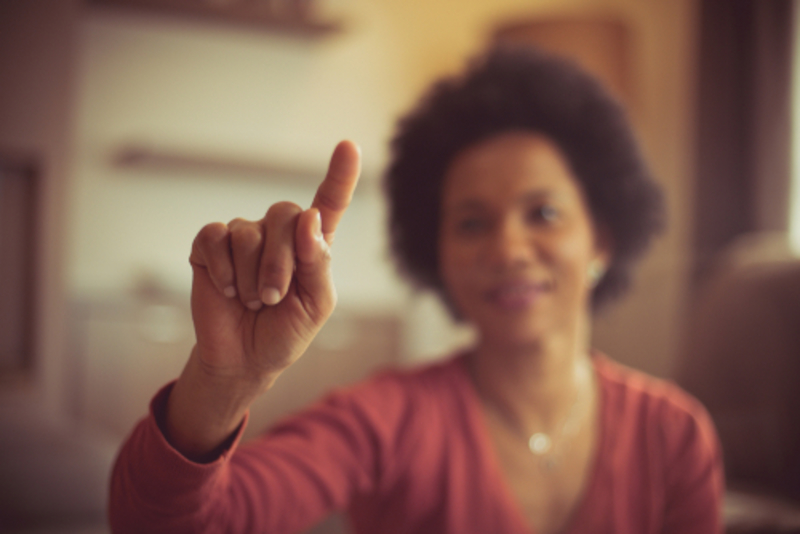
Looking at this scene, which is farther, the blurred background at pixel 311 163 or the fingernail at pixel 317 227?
the blurred background at pixel 311 163

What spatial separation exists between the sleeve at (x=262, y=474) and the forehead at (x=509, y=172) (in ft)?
0.89

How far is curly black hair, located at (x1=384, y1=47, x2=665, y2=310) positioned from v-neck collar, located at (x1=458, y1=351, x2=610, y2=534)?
25cm

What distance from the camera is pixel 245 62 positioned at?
8.58ft

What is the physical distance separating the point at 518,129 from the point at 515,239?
169mm

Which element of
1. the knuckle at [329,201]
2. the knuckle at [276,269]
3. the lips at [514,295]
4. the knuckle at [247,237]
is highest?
the knuckle at [329,201]

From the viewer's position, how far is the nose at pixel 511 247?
811 millimetres

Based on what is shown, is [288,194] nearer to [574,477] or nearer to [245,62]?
[245,62]

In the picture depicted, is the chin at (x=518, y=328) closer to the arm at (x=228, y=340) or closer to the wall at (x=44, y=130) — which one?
the arm at (x=228, y=340)

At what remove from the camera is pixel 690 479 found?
838 mm

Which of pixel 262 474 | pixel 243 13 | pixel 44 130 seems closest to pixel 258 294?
pixel 262 474

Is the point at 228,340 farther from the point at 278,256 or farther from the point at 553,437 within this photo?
the point at 553,437

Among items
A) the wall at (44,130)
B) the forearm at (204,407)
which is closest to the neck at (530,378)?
the forearm at (204,407)

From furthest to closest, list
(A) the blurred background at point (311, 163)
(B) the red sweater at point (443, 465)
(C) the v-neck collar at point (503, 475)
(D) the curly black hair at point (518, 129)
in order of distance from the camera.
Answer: (A) the blurred background at point (311, 163) → (D) the curly black hair at point (518, 129) → (C) the v-neck collar at point (503, 475) → (B) the red sweater at point (443, 465)

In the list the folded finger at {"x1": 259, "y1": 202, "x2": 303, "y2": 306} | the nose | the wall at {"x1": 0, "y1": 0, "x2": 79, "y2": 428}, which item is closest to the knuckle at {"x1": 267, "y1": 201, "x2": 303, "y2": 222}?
the folded finger at {"x1": 259, "y1": 202, "x2": 303, "y2": 306}
